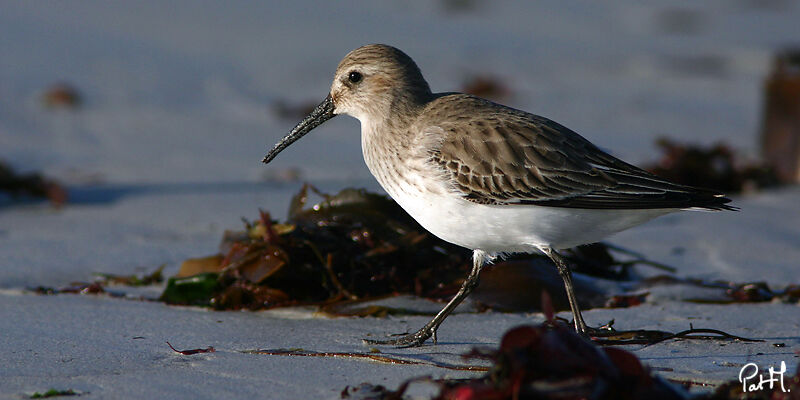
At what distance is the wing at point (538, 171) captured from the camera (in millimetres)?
4102

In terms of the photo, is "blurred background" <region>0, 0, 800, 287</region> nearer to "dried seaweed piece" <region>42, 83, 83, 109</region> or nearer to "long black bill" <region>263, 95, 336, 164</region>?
"dried seaweed piece" <region>42, 83, 83, 109</region>

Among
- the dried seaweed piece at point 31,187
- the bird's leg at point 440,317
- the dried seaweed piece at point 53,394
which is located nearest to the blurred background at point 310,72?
the dried seaweed piece at point 31,187

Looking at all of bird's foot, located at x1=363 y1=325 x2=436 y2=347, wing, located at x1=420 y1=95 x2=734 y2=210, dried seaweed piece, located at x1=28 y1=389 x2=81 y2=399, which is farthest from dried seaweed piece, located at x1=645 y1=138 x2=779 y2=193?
dried seaweed piece, located at x1=28 y1=389 x2=81 y2=399

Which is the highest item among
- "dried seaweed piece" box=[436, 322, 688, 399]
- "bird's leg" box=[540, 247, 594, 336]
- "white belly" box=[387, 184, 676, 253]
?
"white belly" box=[387, 184, 676, 253]

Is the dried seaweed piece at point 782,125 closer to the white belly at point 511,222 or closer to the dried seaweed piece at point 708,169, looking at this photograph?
the dried seaweed piece at point 708,169

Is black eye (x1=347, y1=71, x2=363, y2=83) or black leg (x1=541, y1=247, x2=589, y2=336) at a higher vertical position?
black eye (x1=347, y1=71, x2=363, y2=83)

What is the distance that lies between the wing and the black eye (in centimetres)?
67

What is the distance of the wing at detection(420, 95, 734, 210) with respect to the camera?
4102 mm

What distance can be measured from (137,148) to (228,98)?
1723 millimetres

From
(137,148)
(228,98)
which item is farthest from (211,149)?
(228,98)

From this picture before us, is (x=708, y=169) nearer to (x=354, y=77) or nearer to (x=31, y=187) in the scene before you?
(x=354, y=77)

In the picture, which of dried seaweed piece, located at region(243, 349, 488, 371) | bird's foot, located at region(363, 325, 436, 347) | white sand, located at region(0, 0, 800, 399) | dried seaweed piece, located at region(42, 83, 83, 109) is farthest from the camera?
dried seaweed piece, located at region(42, 83, 83, 109)

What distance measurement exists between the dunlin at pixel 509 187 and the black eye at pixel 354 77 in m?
0.47

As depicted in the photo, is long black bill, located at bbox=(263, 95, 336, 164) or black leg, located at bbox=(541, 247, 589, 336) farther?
long black bill, located at bbox=(263, 95, 336, 164)
